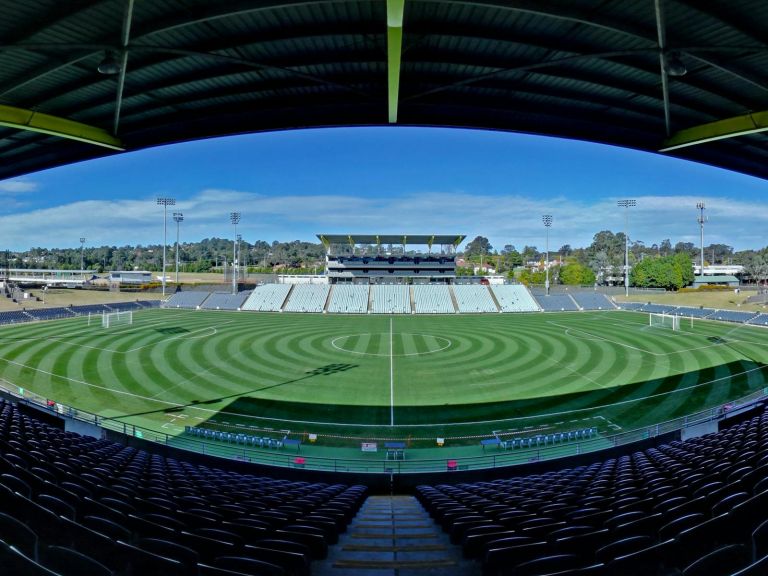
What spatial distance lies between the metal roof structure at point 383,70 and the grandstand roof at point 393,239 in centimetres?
6095

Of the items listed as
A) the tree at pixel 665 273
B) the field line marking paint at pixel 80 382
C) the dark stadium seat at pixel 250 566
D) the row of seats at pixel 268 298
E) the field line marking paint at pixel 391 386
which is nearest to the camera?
the dark stadium seat at pixel 250 566

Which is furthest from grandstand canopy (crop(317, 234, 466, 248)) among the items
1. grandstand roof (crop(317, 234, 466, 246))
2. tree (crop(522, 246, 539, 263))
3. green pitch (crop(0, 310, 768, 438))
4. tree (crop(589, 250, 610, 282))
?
tree (crop(522, 246, 539, 263))

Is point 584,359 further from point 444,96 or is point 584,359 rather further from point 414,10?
point 414,10

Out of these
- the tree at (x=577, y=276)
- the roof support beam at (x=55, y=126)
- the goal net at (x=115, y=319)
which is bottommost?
the goal net at (x=115, y=319)

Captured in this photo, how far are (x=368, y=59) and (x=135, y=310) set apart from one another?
68.5 metres

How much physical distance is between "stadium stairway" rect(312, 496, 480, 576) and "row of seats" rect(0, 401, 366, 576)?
0.27 metres

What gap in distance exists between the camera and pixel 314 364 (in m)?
30.2

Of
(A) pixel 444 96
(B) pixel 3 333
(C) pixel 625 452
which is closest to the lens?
(A) pixel 444 96

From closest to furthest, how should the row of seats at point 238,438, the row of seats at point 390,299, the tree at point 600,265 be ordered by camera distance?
the row of seats at point 238,438, the row of seats at point 390,299, the tree at point 600,265

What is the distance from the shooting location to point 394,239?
72.6m

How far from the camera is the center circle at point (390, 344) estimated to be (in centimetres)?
3491

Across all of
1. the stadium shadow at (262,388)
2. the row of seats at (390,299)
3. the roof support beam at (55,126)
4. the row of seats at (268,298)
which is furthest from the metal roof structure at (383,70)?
the row of seats at (268,298)

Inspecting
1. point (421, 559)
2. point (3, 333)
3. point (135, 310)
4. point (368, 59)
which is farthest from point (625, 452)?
point (135, 310)

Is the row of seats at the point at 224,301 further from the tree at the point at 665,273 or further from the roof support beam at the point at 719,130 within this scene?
the tree at the point at 665,273
